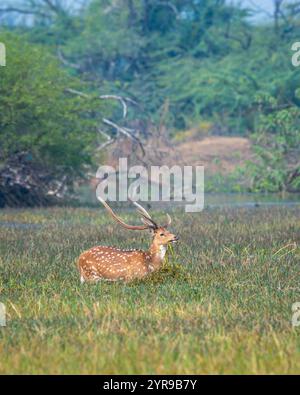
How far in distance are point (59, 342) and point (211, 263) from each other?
4808mm

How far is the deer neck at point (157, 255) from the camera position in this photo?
11.9 m

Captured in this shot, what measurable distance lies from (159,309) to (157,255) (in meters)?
2.17

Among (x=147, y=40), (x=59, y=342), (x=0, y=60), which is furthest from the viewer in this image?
(x=147, y=40)

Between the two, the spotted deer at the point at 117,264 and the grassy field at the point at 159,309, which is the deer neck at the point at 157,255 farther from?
the grassy field at the point at 159,309

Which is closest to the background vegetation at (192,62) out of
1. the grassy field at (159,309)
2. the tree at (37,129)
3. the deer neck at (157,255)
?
the tree at (37,129)

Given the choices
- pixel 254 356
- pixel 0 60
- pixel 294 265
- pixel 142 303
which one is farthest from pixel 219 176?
pixel 254 356

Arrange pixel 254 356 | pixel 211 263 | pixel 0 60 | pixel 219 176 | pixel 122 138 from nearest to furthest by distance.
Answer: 1. pixel 254 356
2. pixel 211 263
3. pixel 0 60
4. pixel 122 138
5. pixel 219 176

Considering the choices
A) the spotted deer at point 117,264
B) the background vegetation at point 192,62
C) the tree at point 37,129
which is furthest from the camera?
the background vegetation at point 192,62

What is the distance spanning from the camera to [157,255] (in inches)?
470

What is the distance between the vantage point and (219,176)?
109 feet

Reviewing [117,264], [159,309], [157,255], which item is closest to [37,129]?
[157,255]

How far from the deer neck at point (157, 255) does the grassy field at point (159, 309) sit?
0.14 meters

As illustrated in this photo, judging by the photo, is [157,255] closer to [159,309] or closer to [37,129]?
[159,309]
